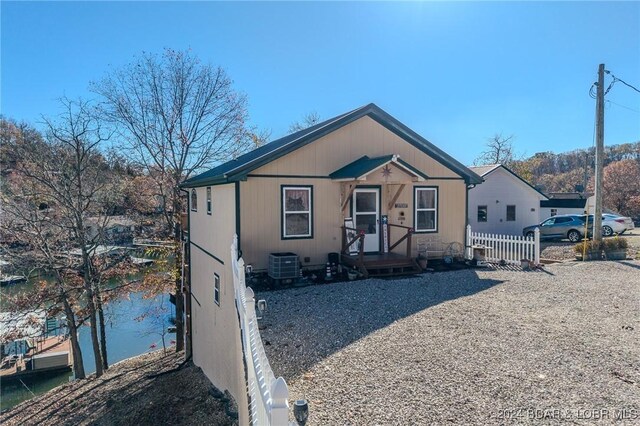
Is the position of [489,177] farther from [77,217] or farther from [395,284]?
[77,217]

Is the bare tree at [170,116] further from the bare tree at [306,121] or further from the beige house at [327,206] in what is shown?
the bare tree at [306,121]

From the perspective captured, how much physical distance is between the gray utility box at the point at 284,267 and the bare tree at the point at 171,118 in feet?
30.6

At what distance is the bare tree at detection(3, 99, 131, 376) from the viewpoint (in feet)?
47.0

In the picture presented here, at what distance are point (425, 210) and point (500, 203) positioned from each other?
41.5ft

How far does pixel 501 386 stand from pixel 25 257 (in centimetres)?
1595

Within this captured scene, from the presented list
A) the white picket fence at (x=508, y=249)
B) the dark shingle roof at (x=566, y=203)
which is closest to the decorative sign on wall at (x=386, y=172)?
the white picket fence at (x=508, y=249)

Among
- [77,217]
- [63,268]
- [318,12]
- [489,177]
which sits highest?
[318,12]

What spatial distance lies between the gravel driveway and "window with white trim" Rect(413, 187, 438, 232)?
3.16 metres

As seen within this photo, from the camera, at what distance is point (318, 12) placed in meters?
11.3

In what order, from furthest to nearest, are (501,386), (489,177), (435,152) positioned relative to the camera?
(489,177) → (435,152) → (501,386)

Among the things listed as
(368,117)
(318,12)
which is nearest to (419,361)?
(368,117)

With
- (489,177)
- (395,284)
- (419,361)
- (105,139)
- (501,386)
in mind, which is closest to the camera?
(501,386)

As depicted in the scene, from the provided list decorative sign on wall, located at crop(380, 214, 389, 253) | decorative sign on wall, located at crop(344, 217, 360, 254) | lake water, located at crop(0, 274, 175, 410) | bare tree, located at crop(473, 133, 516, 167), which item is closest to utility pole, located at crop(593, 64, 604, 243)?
decorative sign on wall, located at crop(380, 214, 389, 253)

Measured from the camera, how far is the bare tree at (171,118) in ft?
59.5
